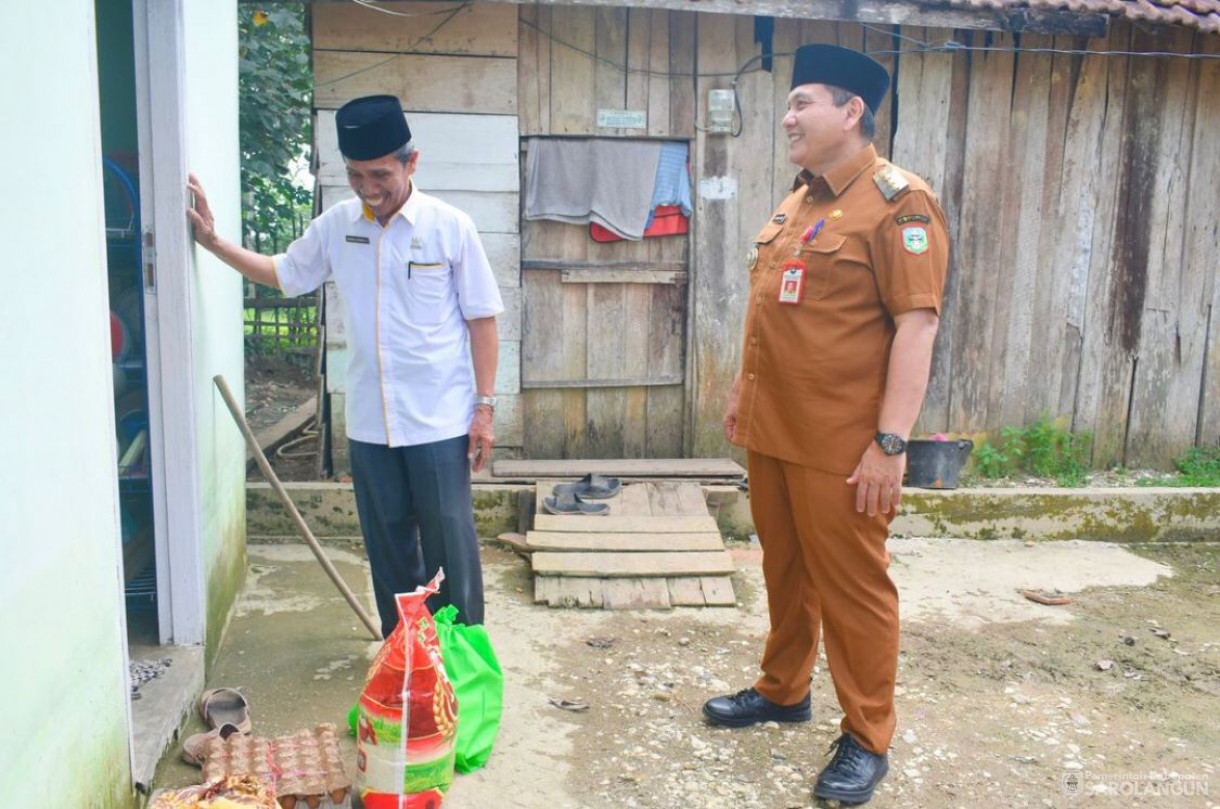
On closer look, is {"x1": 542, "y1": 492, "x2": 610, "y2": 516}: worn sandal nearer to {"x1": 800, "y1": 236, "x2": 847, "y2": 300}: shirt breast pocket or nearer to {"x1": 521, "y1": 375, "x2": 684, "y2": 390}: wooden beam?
{"x1": 521, "y1": 375, "x2": 684, "y2": 390}: wooden beam

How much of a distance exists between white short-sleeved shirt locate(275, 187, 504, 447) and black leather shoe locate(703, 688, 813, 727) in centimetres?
137

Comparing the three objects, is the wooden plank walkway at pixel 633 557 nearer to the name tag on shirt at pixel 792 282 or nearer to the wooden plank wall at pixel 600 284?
the wooden plank wall at pixel 600 284

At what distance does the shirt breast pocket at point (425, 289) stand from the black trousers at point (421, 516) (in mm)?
442

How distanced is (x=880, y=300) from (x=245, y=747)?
235 centimetres

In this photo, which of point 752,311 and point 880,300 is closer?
point 880,300

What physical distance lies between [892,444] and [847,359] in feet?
1.00

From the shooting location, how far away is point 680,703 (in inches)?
152

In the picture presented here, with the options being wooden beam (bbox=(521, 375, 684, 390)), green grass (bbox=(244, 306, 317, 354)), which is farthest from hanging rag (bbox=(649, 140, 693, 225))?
green grass (bbox=(244, 306, 317, 354))

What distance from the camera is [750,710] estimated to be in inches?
143

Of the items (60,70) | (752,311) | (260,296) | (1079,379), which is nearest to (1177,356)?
(1079,379)

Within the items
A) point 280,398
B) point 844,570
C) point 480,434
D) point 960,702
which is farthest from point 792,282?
point 280,398

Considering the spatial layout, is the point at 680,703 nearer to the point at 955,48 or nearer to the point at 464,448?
the point at 464,448

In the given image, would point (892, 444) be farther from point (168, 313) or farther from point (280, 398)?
point (280, 398)

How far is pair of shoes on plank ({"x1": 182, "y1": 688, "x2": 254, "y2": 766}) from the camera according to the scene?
10.3 feet
